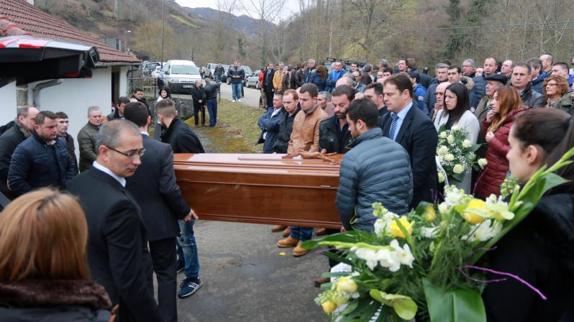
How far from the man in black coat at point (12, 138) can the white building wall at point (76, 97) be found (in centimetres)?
248

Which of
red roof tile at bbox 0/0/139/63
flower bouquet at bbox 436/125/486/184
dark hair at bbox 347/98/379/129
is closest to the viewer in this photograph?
dark hair at bbox 347/98/379/129

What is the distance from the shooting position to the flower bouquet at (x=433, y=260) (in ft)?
5.35

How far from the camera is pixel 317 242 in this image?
1950 mm

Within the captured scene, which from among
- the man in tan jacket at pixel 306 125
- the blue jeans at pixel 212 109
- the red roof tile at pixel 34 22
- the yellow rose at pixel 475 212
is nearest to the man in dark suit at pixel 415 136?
the man in tan jacket at pixel 306 125

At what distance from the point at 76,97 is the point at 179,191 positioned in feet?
26.1

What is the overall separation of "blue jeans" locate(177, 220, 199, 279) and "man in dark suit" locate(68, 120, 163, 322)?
1875 mm

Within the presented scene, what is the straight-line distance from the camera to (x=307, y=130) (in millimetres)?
5645

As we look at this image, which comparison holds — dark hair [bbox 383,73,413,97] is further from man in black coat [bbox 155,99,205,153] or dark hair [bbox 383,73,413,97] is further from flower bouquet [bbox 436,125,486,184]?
man in black coat [bbox 155,99,205,153]

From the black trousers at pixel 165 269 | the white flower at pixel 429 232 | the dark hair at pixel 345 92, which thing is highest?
the dark hair at pixel 345 92

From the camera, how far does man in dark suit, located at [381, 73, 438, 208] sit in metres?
3.97

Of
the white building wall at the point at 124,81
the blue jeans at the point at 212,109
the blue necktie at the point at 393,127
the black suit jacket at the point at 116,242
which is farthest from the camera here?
the white building wall at the point at 124,81

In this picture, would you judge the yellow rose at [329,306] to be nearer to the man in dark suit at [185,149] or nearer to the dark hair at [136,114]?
the dark hair at [136,114]

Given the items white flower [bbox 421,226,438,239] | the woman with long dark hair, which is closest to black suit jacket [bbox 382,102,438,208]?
the woman with long dark hair

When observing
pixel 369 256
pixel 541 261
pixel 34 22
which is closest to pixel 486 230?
pixel 541 261
